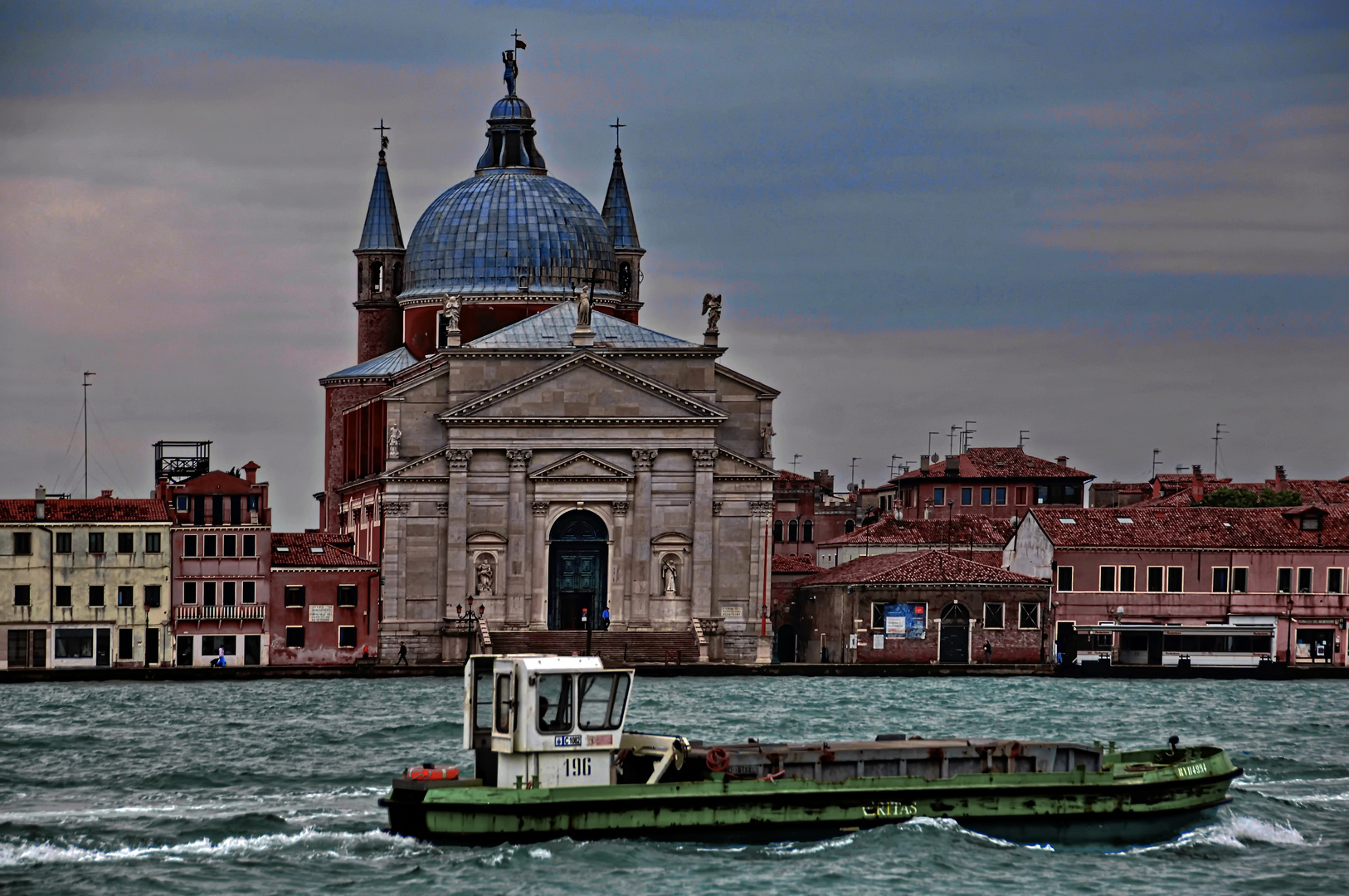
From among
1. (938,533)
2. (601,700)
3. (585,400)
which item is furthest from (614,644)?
(601,700)

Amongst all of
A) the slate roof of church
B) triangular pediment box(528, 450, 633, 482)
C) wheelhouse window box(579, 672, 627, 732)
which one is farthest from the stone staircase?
wheelhouse window box(579, 672, 627, 732)

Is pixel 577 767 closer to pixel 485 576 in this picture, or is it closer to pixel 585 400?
pixel 585 400

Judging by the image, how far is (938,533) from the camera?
3430 inches

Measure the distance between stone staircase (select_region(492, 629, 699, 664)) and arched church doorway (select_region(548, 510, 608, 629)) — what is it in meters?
2.68

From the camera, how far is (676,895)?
84.0ft

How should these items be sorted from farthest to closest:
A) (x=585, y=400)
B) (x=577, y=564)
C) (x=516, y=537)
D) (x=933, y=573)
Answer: (x=577, y=564)
(x=516, y=537)
(x=585, y=400)
(x=933, y=573)

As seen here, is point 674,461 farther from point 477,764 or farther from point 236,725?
point 477,764

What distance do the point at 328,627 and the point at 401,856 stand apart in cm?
4531

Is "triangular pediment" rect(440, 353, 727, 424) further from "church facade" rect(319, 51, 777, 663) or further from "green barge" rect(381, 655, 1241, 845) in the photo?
"green barge" rect(381, 655, 1241, 845)

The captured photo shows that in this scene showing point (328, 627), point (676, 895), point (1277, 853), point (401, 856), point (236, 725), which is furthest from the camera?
point (328, 627)

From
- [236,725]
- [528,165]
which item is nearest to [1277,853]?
[236,725]

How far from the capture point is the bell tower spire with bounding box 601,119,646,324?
92.2 meters

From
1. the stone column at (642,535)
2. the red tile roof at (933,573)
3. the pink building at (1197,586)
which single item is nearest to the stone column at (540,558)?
the stone column at (642,535)

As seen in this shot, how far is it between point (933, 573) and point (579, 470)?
1045cm
